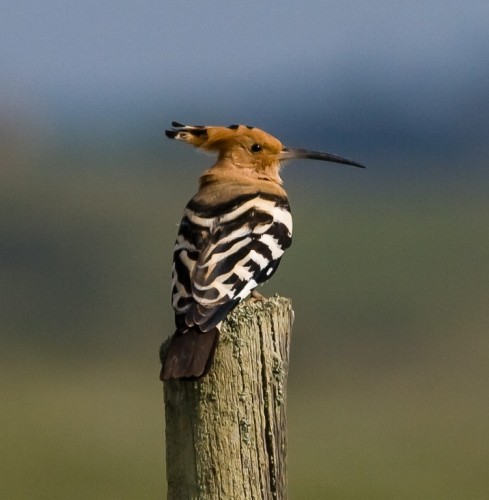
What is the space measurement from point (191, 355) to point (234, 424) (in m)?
0.17

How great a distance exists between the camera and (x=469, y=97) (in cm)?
10119

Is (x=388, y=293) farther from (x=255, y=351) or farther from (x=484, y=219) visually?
(x=255, y=351)

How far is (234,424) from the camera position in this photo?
11.1 ft

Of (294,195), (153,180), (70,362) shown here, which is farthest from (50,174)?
(70,362)

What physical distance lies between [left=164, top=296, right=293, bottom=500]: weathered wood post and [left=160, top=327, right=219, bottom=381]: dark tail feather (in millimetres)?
22

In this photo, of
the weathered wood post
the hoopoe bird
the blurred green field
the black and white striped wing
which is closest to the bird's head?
the hoopoe bird

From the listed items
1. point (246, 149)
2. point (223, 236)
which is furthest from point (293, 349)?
point (223, 236)

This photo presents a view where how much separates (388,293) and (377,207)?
51.4 feet

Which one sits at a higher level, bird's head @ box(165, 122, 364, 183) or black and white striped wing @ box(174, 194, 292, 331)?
bird's head @ box(165, 122, 364, 183)

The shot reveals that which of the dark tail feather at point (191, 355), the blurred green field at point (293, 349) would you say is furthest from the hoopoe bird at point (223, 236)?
the blurred green field at point (293, 349)

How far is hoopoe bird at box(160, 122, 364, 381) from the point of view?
3656mm

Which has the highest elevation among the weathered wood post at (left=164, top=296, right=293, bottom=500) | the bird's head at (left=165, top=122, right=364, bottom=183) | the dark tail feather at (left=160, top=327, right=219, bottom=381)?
the bird's head at (left=165, top=122, right=364, bottom=183)

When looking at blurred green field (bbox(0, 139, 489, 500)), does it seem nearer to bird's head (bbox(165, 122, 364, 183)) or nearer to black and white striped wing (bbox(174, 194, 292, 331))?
bird's head (bbox(165, 122, 364, 183))

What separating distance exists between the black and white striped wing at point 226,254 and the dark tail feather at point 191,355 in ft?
0.21
